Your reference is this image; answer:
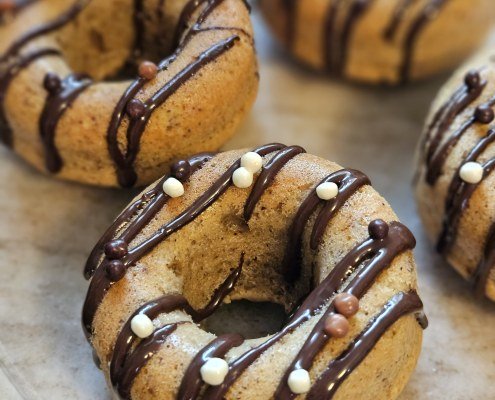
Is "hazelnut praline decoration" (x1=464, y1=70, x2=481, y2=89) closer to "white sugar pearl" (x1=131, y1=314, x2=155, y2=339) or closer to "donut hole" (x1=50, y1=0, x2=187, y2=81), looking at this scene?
"donut hole" (x1=50, y1=0, x2=187, y2=81)

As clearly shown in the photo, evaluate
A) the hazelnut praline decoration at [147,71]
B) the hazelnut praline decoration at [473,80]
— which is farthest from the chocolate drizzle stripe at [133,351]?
the hazelnut praline decoration at [473,80]

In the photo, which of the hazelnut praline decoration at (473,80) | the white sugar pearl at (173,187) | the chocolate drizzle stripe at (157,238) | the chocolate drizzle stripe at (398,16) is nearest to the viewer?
the chocolate drizzle stripe at (157,238)

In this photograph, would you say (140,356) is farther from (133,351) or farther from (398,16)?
(398,16)

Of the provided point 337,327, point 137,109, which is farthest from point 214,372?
point 137,109

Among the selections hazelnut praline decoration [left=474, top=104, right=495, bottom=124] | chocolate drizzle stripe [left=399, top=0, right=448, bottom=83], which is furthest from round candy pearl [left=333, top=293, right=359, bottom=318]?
chocolate drizzle stripe [left=399, top=0, right=448, bottom=83]

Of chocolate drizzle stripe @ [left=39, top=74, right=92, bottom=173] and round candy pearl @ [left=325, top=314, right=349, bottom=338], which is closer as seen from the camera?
round candy pearl @ [left=325, top=314, right=349, bottom=338]

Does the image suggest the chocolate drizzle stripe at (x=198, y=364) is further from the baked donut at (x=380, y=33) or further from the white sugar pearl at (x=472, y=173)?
the baked donut at (x=380, y=33)

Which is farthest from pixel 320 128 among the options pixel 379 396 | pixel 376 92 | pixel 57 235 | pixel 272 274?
pixel 379 396

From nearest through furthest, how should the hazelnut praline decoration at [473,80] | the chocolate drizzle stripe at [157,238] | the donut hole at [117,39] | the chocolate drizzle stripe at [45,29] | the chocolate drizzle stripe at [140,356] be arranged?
1. the chocolate drizzle stripe at [140,356]
2. the chocolate drizzle stripe at [157,238]
3. the hazelnut praline decoration at [473,80]
4. the chocolate drizzle stripe at [45,29]
5. the donut hole at [117,39]
